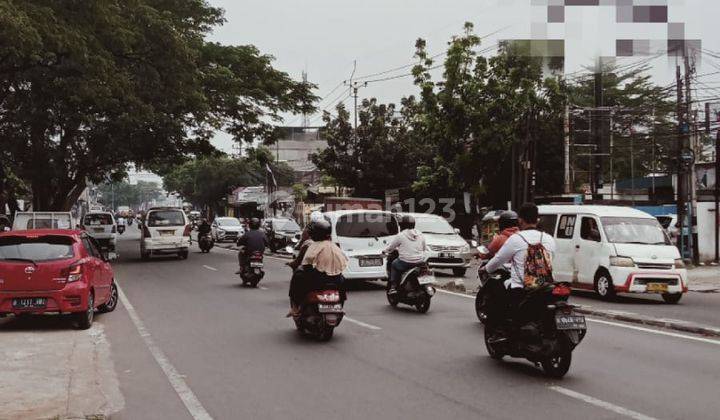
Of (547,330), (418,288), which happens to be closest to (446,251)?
(418,288)

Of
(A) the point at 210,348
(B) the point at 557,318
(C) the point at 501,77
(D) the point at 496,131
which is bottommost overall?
(A) the point at 210,348

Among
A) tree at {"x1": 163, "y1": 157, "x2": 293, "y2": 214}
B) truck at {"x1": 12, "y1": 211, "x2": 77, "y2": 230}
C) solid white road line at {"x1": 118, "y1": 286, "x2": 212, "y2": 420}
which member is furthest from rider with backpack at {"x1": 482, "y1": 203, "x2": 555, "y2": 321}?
tree at {"x1": 163, "y1": 157, "x2": 293, "y2": 214}

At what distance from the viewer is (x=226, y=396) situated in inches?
270

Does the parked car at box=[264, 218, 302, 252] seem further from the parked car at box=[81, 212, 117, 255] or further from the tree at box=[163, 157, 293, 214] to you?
the tree at box=[163, 157, 293, 214]

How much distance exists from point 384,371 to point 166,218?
21.7 m

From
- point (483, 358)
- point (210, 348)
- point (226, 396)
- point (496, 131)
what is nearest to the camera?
point (226, 396)

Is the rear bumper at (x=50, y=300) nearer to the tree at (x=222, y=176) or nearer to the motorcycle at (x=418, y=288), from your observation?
the motorcycle at (x=418, y=288)

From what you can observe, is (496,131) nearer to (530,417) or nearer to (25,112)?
(25,112)

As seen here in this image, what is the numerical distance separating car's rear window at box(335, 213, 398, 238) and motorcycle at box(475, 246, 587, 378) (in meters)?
8.48

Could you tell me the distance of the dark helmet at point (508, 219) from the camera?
9422 millimetres

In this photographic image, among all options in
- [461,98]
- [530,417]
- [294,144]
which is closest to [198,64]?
[461,98]

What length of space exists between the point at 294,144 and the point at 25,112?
249ft

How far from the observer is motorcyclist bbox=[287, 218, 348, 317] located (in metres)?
9.80

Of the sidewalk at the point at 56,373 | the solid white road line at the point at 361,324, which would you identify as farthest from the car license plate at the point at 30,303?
the solid white road line at the point at 361,324
